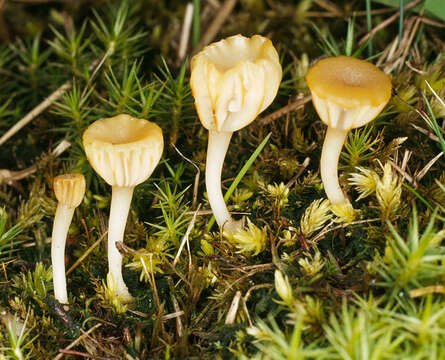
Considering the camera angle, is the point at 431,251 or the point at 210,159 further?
the point at 210,159

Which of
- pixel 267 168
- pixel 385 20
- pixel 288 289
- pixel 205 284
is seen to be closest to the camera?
pixel 288 289

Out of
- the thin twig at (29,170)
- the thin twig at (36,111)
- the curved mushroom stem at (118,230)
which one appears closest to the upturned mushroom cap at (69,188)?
the curved mushroom stem at (118,230)

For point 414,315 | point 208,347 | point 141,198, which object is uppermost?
point 414,315

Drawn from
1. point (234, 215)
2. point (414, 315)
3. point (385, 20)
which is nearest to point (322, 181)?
point (234, 215)

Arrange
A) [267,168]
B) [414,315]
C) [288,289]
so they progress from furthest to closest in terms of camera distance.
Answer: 1. [267,168]
2. [288,289]
3. [414,315]

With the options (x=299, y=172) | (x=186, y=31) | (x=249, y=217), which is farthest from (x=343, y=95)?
(x=186, y=31)

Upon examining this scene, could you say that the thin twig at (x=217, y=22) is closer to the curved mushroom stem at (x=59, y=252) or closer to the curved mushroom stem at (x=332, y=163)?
the curved mushroom stem at (x=332, y=163)

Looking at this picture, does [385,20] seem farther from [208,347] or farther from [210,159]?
[208,347]
